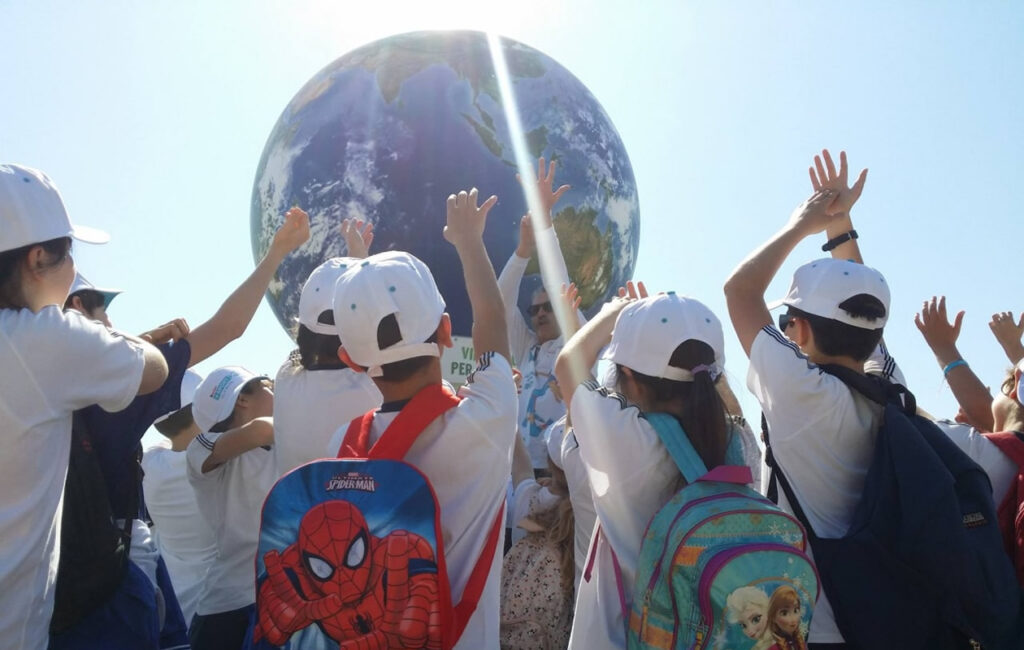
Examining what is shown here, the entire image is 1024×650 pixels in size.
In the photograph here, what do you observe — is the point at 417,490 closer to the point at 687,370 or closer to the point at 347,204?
the point at 687,370

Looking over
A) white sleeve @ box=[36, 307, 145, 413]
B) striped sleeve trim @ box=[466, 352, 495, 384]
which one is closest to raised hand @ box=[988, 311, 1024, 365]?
striped sleeve trim @ box=[466, 352, 495, 384]

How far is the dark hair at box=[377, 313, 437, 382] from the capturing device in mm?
2627

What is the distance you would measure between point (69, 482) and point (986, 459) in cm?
328

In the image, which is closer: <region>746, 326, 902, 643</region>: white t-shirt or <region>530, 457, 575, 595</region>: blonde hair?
<region>746, 326, 902, 643</region>: white t-shirt

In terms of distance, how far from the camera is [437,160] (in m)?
7.04

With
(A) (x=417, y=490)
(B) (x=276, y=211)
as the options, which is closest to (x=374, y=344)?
(A) (x=417, y=490)

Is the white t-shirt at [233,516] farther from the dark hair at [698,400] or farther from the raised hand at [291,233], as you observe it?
the dark hair at [698,400]

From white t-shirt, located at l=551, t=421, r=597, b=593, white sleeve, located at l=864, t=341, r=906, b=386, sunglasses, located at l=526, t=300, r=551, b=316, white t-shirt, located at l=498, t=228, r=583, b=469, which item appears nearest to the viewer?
Answer: white t-shirt, located at l=551, t=421, r=597, b=593

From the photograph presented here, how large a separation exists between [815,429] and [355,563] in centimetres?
151

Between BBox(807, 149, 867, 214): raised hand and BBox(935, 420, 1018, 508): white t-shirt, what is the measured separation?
3.13 ft

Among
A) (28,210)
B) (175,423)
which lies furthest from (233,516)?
(28,210)

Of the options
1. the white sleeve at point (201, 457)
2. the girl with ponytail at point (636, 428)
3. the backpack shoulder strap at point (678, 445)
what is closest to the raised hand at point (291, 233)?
the white sleeve at point (201, 457)

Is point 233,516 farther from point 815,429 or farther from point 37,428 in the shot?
point 815,429

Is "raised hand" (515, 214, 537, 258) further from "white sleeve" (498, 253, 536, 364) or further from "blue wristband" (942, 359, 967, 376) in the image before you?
"blue wristband" (942, 359, 967, 376)
